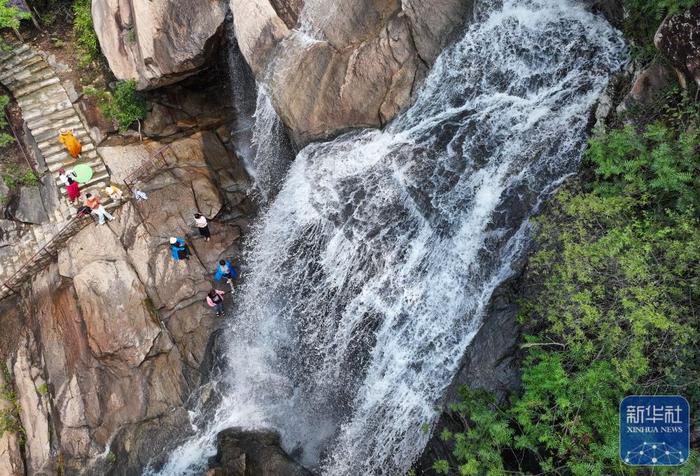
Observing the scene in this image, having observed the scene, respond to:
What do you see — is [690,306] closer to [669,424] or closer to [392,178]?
[669,424]

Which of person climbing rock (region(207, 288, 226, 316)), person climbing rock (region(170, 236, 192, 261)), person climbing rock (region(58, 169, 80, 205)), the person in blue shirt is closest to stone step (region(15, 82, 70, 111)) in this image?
person climbing rock (region(58, 169, 80, 205))

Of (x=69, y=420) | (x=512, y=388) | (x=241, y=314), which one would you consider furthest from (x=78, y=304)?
(x=512, y=388)

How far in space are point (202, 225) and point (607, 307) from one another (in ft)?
34.4

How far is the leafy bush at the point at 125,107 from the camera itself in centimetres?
1662

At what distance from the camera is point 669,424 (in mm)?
7977

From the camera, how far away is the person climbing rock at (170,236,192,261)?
14586 millimetres

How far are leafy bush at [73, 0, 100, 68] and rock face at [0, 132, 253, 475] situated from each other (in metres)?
5.74

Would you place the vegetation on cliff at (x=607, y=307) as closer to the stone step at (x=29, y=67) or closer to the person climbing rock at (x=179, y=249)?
the person climbing rock at (x=179, y=249)

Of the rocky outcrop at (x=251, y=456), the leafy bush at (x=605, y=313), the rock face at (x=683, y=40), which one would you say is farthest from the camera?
the rocky outcrop at (x=251, y=456)

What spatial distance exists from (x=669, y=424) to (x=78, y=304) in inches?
554

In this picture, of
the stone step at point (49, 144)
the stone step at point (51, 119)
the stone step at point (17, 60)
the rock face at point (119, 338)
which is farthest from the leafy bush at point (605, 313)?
the stone step at point (17, 60)

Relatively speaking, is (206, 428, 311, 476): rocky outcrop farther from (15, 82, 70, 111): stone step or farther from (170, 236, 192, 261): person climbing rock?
(15, 82, 70, 111): stone step

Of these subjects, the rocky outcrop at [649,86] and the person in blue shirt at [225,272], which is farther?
the person in blue shirt at [225,272]

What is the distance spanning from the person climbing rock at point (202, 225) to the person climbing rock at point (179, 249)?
614mm
